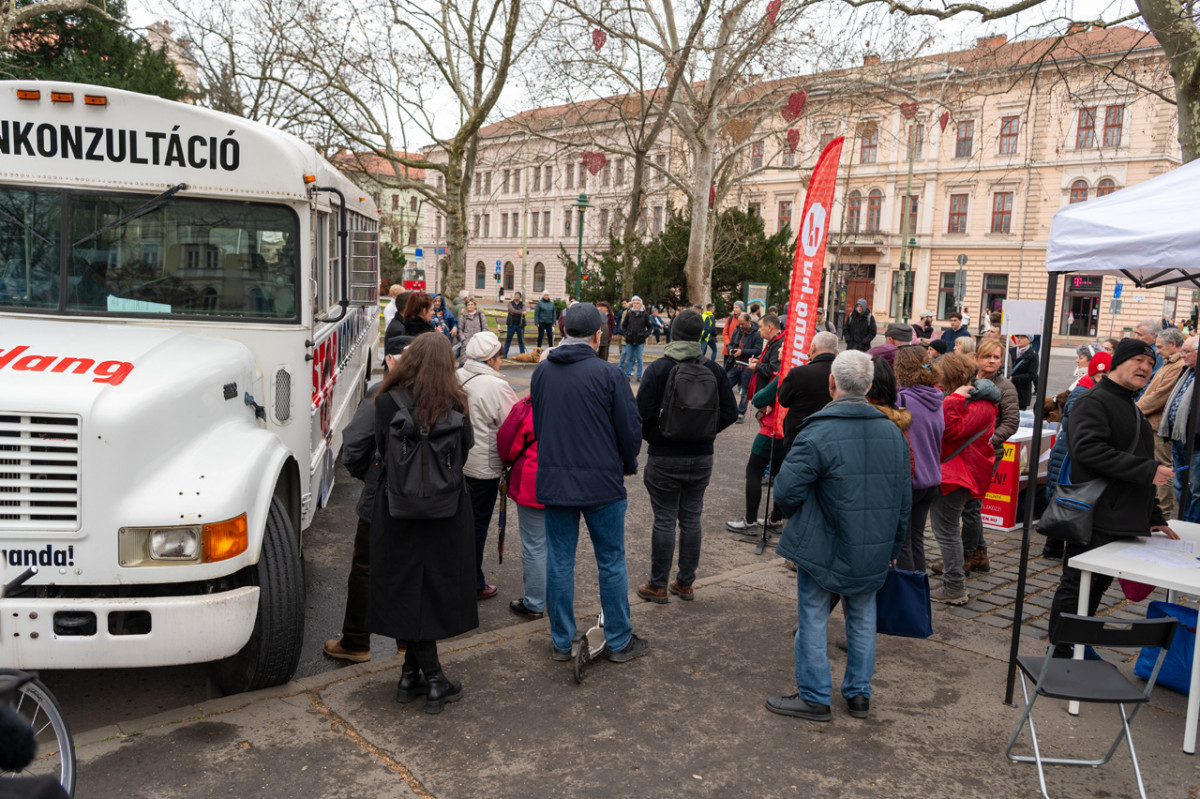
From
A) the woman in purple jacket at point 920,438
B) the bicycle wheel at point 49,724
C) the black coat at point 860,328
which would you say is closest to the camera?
the bicycle wheel at point 49,724

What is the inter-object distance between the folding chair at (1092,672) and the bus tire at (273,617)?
126 inches

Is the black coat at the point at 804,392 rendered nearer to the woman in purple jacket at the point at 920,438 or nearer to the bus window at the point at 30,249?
the woman in purple jacket at the point at 920,438

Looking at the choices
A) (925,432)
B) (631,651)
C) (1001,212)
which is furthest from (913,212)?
(631,651)

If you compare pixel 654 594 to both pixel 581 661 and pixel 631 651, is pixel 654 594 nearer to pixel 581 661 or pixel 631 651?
pixel 631 651

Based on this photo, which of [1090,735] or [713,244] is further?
[713,244]

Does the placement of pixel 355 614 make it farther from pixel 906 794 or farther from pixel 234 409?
pixel 906 794

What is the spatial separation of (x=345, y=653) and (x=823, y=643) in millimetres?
2500

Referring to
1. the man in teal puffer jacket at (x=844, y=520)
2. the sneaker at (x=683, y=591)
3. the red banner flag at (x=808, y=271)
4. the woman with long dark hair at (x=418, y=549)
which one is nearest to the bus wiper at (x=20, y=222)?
the woman with long dark hair at (x=418, y=549)

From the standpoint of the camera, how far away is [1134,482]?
15.6 feet

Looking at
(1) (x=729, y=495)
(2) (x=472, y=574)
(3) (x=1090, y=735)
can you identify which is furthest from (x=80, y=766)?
(1) (x=729, y=495)

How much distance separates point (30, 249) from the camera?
189 inches

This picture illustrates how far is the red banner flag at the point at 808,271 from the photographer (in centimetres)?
797

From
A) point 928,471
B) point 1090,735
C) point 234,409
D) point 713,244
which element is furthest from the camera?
point 713,244

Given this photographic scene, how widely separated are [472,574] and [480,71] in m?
21.2
